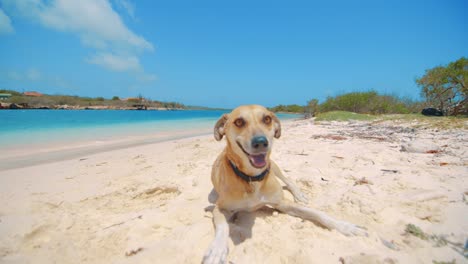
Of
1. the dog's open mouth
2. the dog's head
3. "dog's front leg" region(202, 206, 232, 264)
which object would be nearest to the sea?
the dog's head

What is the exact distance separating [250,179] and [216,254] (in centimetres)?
87

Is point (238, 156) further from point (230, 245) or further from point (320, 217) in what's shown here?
point (320, 217)

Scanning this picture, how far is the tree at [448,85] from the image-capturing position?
46.5ft

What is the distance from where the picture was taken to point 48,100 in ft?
215

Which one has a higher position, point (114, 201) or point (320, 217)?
point (320, 217)

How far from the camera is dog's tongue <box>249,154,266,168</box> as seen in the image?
2.11 meters

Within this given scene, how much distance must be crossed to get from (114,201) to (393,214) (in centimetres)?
384

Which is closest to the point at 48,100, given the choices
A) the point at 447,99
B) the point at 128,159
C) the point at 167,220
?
the point at 128,159

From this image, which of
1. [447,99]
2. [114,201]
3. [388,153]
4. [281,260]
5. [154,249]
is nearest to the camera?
[281,260]

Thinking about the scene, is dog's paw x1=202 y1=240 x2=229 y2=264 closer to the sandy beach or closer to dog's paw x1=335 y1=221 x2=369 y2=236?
the sandy beach

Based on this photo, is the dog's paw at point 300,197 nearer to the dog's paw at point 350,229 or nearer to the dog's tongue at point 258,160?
the dog's paw at point 350,229

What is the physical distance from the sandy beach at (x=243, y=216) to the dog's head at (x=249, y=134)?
2.55 feet

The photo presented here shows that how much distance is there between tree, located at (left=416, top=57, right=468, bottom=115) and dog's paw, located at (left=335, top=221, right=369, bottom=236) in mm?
19972

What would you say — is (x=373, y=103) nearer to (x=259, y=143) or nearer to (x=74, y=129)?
(x=259, y=143)
